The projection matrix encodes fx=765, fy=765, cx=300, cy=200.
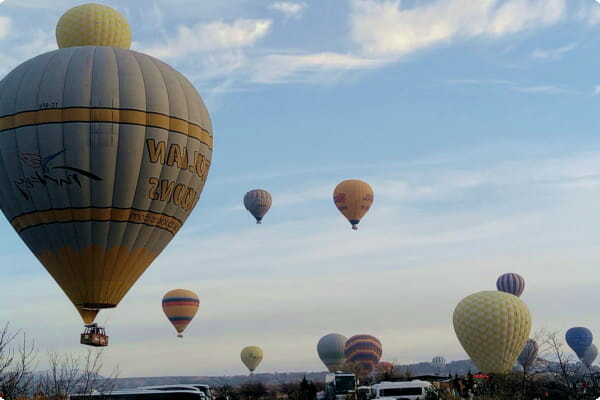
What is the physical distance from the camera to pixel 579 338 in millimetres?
130625

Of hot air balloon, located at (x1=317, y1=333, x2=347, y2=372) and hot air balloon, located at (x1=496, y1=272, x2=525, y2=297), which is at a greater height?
hot air balloon, located at (x1=496, y1=272, x2=525, y2=297)

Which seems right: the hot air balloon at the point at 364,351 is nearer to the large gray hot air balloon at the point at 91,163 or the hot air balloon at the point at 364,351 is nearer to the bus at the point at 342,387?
the bus at the point at 342,387

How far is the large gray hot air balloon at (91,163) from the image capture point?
40.0 m

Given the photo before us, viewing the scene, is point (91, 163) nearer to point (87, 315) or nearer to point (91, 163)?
point (91, 163)

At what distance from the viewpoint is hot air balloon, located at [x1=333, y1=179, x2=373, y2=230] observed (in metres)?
93.9

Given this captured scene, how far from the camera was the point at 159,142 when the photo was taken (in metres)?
41.2

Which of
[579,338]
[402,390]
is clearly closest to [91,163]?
[402,390]

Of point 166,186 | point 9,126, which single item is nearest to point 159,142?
point 166,186

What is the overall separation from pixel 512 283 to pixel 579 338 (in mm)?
28018

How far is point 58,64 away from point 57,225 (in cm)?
878

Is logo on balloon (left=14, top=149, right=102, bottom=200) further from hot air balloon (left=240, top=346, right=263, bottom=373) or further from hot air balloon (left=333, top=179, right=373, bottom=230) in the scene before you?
hot air balloon (left=240, top=346, right=263, bottom=373)

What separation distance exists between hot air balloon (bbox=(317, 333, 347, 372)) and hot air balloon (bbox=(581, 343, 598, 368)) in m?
43.8

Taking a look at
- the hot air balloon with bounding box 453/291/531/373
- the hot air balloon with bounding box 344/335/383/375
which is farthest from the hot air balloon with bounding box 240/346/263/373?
the hot air balloon with bounding box 453/291/531/373

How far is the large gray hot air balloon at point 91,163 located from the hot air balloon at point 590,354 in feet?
363
